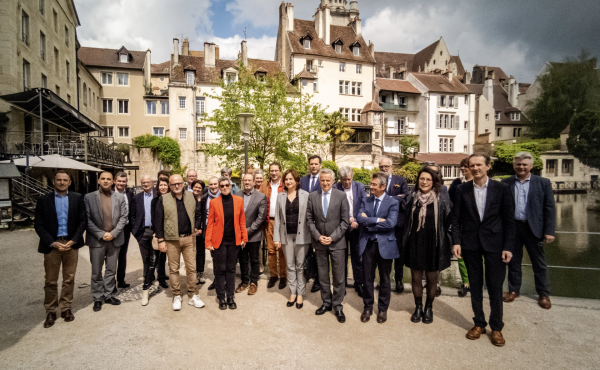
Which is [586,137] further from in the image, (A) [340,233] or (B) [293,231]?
(B) [293,231]

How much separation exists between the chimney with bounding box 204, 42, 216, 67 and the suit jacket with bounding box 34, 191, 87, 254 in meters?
36.6

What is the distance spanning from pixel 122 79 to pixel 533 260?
147ft

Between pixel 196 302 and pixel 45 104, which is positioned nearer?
pixel 196 302

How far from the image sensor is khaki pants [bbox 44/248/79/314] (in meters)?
4.94

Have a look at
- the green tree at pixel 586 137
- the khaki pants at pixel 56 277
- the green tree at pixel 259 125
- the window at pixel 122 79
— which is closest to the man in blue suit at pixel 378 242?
the khaki pants at pixel 56 277

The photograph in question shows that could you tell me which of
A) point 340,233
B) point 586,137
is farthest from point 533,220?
point 586,137

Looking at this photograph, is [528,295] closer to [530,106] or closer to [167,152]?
[167,152]


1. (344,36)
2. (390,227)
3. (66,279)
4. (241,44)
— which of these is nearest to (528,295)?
(390,227)

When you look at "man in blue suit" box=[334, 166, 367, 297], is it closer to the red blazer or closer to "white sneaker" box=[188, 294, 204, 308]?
the red blazer

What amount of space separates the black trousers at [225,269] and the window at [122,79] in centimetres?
4164

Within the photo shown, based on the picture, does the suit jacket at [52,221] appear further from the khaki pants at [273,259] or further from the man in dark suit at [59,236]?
the khaki pants at [273,259]

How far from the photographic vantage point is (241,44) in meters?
39.4

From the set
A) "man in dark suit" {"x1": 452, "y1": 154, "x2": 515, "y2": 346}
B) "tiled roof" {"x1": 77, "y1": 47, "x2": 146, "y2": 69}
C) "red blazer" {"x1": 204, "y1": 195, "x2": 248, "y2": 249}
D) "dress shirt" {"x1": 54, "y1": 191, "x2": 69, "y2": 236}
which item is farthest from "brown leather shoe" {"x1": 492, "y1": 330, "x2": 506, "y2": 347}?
"tiled roof" {"x1": 77, "y1": 47, "x2": 146, "y2": 69}

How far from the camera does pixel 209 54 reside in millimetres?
38094
